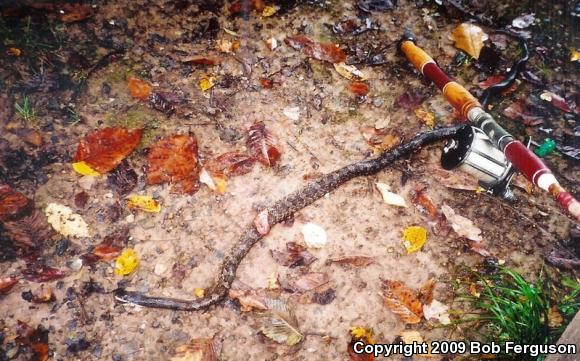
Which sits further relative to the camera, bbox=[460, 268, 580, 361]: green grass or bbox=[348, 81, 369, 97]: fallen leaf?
bbox=[348, 81, 369, 97]: fallen leaf

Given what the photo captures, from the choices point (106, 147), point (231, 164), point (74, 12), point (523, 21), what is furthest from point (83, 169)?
point (523, 21)

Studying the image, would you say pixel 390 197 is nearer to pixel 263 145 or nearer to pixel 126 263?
pixel 263 145

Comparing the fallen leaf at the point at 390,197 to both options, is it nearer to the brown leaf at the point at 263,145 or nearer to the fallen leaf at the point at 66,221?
the brown leaf at the point at 263,145

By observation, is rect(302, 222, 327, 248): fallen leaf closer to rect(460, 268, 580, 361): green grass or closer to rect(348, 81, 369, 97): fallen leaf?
rect(460, 268, 580, 361): green grass

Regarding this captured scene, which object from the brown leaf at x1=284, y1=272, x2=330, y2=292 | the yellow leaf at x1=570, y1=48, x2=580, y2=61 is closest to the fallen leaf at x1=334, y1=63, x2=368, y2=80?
the brown leaf at x1=284, y1=272, x2=330, y2=292

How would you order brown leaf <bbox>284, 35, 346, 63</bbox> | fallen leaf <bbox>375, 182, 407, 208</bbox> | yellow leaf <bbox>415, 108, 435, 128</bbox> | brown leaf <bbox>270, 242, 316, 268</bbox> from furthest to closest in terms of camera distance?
1. brown leaf <bbox>284, 35, 346, 63</bbox>
2. yellow leaf <bbox>415, 108, 435, 128</bbox>
3. fallen leaf <bbox>375, 182, 407, 208</bbox>
4. brown leaf <bbox>270, 242, 316, 268</bbox>

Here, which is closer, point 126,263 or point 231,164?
point 126,263

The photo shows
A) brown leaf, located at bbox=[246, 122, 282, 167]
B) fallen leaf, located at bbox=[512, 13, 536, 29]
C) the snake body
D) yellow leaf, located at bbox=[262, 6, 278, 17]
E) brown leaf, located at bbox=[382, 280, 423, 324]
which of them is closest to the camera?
the snake body
